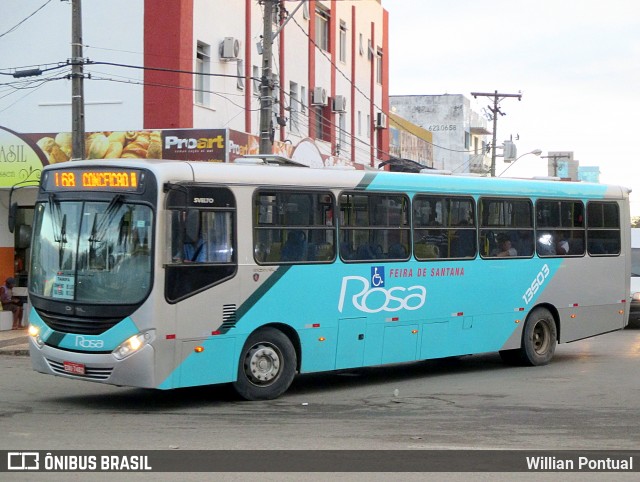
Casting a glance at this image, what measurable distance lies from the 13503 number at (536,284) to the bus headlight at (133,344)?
7.66 meters

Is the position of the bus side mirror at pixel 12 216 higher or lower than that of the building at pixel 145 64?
lower

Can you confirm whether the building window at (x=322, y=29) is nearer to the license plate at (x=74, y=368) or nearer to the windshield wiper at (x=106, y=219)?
the windshield wiper at (x=106, y=219)

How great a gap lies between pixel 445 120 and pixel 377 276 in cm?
7017

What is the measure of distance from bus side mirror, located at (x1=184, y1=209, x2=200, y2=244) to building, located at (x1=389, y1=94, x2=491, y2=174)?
7015 cm

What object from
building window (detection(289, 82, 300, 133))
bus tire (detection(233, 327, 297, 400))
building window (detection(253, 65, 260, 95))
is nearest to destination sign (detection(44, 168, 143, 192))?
bus tire (detection(233, 327, 297, 400))

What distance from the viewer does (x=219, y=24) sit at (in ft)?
97.2

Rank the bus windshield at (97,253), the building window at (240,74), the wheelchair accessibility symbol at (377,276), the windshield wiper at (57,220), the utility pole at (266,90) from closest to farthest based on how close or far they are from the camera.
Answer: the bus windshield at (97,253)
the windshield wiper at (57,220)
the wheelchair accessibility symbol at (377,276)
the utility pole at (266,90)
the building window at (240,74)

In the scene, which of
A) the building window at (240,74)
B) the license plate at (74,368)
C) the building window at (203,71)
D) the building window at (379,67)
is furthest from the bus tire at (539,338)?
the building window at (379,67)

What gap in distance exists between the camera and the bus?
39.7 feet

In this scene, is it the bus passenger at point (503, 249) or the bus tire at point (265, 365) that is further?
the bus passenger at point (503, 249)

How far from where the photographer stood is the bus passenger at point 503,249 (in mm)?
16969

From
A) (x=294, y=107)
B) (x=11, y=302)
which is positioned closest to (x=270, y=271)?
(x=11, y=302)

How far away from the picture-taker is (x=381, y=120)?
4641 cm

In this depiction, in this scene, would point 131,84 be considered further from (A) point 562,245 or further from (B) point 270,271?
(B) point 270,271
